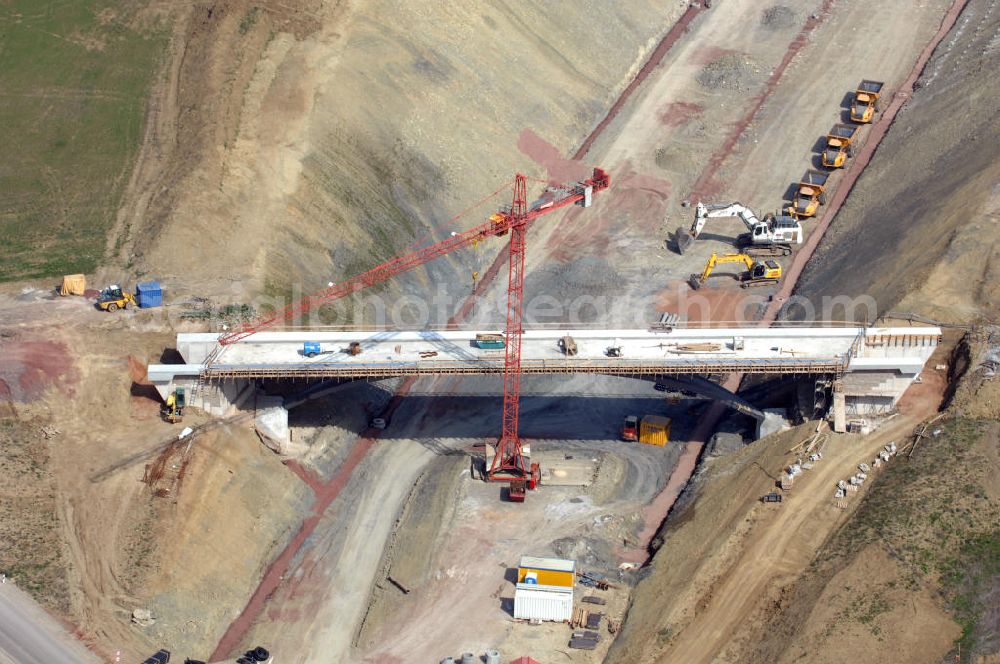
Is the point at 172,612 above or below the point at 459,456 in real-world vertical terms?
below

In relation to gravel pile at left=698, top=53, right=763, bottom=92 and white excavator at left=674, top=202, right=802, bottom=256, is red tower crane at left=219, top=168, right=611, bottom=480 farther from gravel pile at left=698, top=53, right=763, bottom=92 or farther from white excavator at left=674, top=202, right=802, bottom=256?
gravel pile at left=698, top=53, right=763, bottom=92

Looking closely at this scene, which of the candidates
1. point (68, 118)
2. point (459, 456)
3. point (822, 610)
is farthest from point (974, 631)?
point (68, 118)

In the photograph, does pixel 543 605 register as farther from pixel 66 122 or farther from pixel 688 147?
pixel 66 122

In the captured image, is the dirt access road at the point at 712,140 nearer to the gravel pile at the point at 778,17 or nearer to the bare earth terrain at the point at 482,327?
the gravel pile at the point at 778,17

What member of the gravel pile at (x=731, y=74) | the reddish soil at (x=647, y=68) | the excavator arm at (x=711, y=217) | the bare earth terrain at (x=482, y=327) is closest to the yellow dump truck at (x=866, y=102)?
the bare earth terrain at (x=482, y=327)

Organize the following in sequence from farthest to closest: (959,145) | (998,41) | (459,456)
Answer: (998,41)
(959,145)
(459,456)

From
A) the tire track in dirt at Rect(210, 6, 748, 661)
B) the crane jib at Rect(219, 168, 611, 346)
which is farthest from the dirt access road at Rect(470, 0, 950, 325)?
the crane jib at Rect(219, 168, 611, 346)

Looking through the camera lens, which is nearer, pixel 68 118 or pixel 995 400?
pixel 995 400

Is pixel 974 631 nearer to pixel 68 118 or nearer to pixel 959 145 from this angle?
pixel 959 145
